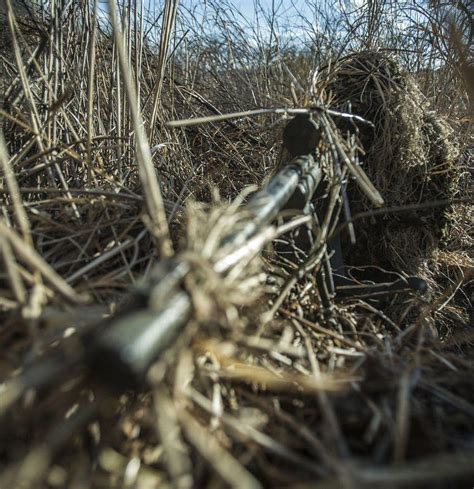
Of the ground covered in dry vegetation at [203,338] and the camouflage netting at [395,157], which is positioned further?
the camouflage netting at [395,157]

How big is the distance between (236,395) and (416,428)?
23 centimetres

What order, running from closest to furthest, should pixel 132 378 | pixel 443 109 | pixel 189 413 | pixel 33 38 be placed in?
pixel 132 378 → pixel 189 413 → pixel 33 38 → pixel 443 109

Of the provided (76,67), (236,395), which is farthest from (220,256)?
Answer: (76,67)

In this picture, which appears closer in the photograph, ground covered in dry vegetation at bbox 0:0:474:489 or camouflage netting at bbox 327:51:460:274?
ground covered in dry vegetation at bbox 0:0:474:489

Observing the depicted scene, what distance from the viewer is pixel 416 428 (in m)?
0.56

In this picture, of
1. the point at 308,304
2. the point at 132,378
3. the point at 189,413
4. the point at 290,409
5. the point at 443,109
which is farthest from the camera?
the point at 443,109

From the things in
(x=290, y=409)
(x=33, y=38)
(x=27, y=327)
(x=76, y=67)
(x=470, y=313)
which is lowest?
(x=470, y=313)

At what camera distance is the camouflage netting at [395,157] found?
1.58 m

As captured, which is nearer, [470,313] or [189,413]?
[189,413]

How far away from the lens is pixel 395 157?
1612mm

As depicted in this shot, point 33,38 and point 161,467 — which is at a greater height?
point 33,38

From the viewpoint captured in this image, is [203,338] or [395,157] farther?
[395,157]

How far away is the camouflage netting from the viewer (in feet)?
5.20

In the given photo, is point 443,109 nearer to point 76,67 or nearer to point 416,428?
point 76,67
